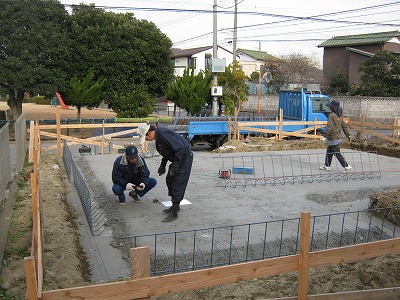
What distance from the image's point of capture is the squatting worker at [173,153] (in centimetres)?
601

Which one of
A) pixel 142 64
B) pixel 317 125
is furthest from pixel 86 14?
pixel 317 125

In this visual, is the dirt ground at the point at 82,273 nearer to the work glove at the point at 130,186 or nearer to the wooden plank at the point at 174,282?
the wooden plank at the point at 174,282

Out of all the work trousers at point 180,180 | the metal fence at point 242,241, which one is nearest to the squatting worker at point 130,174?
the work trousers at point 180,180

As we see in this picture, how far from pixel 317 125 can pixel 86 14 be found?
1384cm

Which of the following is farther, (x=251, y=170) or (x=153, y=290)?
(x=251, y=170)

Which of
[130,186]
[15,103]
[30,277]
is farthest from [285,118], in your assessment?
[30,277]

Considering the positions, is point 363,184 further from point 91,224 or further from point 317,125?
point 317,125

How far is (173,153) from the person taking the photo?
244 inches

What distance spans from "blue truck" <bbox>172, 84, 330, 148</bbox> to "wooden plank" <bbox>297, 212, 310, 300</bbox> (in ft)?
38.5

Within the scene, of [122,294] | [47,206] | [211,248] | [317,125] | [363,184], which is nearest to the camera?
[122,294]

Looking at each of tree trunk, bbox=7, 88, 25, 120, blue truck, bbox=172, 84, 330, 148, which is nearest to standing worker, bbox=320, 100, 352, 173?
blue truck, bbox=172, 84, 330, 148

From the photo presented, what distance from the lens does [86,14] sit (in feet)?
75.6

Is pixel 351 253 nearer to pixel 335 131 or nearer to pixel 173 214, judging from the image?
pixel 173 214

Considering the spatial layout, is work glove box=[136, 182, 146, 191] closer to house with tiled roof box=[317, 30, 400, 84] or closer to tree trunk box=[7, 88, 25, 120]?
tree trunk box=[7, 88, 25, 120]
